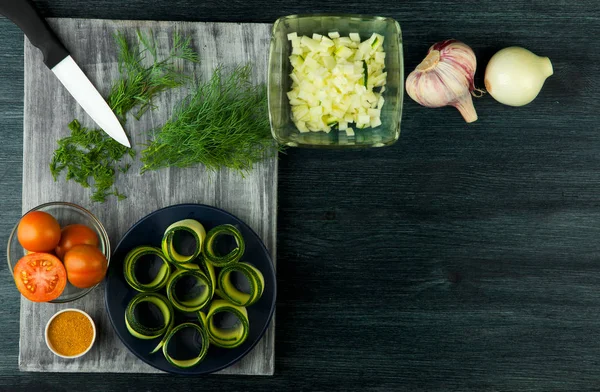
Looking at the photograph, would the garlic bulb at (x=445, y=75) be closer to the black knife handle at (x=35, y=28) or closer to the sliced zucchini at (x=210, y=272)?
the sliced zucchini at (x=210, y=272)

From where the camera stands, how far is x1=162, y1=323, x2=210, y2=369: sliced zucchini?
1.15 metres

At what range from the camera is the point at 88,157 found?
1259mm

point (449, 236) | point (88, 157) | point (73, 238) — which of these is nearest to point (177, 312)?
point (73, 238)

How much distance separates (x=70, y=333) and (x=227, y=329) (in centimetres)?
35

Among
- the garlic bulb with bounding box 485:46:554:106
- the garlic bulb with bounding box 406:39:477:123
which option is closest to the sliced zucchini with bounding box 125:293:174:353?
the garlic bulb with bounding box 406:39:477:123

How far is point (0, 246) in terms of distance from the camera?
133cm

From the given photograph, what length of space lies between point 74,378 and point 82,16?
0.87 metres

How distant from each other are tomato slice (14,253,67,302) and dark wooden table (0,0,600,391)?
0.84 ft

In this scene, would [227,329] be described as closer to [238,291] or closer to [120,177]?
[238,291]

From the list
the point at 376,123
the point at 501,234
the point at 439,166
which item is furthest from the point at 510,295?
the point at 376,123

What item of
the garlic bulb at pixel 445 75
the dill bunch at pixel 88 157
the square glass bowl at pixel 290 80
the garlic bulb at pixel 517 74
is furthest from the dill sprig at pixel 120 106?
the garlic bulb at pixel 517 74

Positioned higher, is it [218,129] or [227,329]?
[218,129]

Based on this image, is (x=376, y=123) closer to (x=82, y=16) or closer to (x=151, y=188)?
(x=151, y=188)

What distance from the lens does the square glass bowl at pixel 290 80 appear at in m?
1.18
